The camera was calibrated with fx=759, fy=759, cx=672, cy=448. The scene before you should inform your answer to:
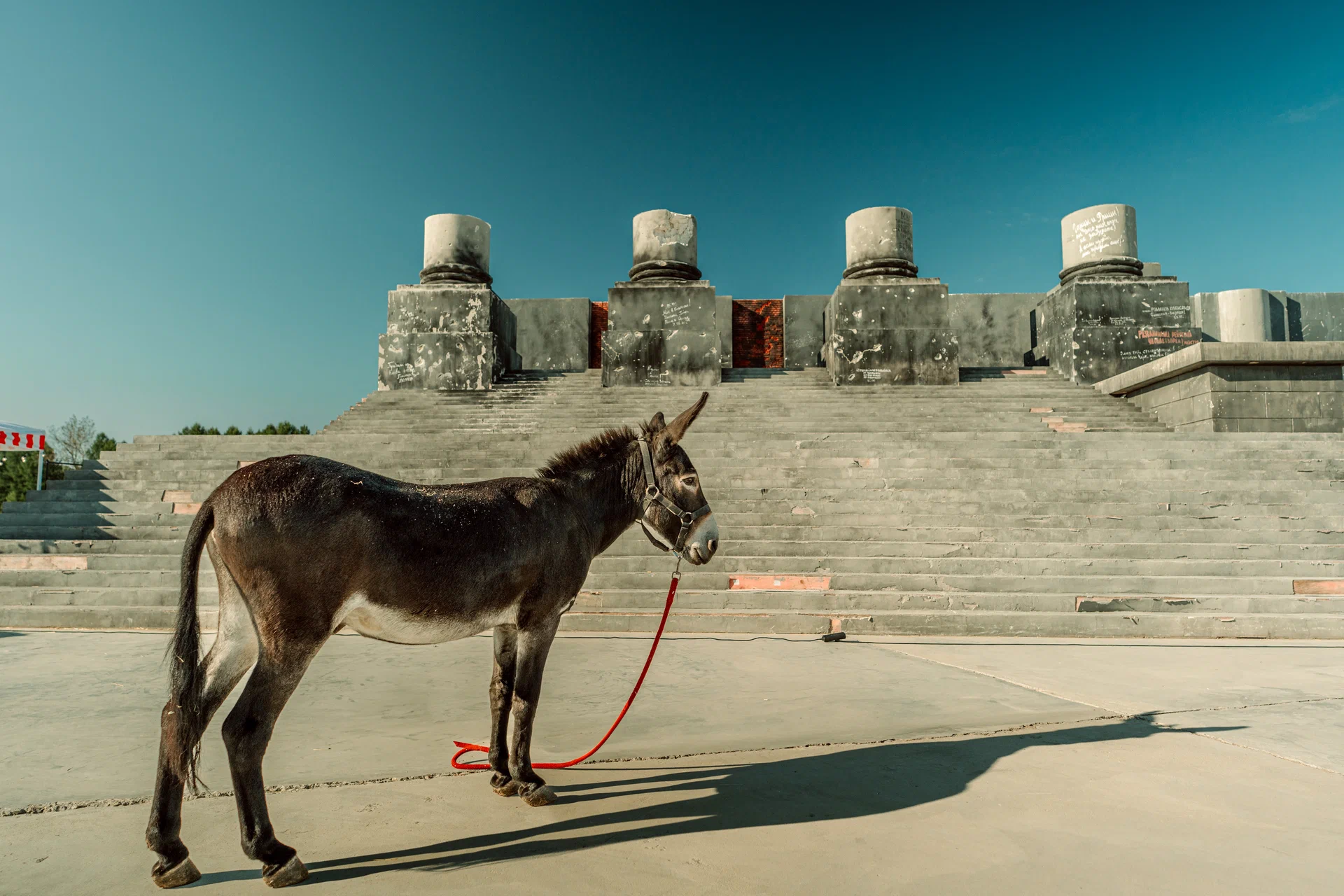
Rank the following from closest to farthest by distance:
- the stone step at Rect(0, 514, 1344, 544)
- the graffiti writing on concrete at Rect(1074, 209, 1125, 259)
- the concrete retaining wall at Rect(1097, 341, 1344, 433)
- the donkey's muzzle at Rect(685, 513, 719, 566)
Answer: the donkey's muzzle at Rect(685, 513, 719, 566) < the stone step at Rect(0, 514, 1344, 544) < the concrete retaining wall at Rect(1097, 341, 1344, 433) < the graffiti writing on concrete at Rect(1074, 209, 1125, 259)

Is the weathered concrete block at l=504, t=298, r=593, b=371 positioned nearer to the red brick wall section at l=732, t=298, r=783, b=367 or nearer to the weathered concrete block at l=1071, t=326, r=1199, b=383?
the red brick wall section at l=732, t=298, r=783, b=367

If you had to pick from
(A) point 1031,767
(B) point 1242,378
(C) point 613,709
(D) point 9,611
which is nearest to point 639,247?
(B) point 1242,378

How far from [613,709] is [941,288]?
1541 cm

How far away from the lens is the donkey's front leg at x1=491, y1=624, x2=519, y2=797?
334 cm

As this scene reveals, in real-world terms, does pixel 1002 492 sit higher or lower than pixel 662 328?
lower

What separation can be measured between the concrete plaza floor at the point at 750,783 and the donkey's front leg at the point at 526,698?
0.36ft

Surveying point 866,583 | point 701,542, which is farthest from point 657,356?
point 701,542

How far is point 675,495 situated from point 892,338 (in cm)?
1503

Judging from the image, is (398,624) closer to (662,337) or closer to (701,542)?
(701,542)

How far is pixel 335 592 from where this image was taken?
8.80 ft

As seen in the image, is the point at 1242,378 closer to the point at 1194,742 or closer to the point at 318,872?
the point at 1194,742

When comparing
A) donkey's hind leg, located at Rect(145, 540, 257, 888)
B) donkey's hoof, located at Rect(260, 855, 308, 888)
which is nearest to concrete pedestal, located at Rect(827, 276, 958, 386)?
donkey's hind leg, located at Rect(145, 540, 257, 888)

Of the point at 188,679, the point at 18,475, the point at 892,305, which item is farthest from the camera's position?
the point at 892,305

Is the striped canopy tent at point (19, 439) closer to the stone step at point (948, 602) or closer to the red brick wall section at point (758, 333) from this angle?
the stone step at point (948, 602)
